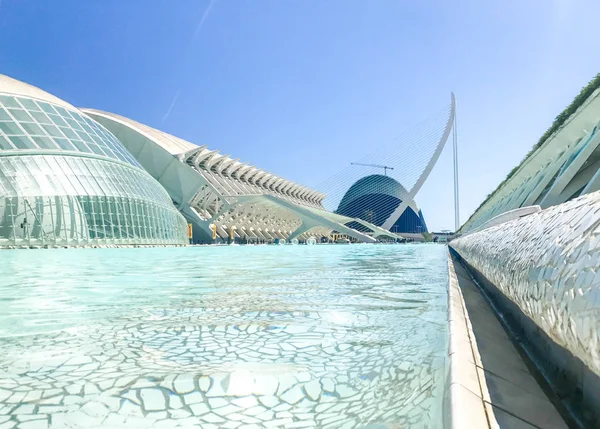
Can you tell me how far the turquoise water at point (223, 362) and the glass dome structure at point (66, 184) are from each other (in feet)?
60.7

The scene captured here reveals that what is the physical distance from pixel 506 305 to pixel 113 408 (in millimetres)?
2886

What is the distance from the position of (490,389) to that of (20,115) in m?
27.9

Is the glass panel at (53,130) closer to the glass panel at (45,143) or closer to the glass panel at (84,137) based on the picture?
the glass panel at (45,143)

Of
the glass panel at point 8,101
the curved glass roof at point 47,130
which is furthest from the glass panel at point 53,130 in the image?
the glass panel at point 8,101

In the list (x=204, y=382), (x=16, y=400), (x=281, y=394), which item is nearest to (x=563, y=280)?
(x=281, y=394)

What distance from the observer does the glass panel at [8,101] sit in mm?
24314

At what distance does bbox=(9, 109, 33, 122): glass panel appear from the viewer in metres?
23.9

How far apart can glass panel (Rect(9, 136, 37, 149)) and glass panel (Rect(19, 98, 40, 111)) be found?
3322 mm

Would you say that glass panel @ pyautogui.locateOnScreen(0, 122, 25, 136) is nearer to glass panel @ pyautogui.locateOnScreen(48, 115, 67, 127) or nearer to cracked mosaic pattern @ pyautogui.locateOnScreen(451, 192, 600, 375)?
glass panel @ pyautogui.locateOnScreen(48, 115, 67, 127)

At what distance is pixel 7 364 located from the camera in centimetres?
236

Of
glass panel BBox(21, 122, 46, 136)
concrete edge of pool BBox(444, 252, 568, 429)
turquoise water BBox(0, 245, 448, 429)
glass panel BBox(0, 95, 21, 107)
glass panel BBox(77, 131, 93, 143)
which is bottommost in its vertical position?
turquoise water BBox(0, 245, 448, 429)

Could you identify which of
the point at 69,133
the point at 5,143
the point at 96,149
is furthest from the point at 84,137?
the point at 5,143

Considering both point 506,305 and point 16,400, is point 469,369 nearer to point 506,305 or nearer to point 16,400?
point 16,400

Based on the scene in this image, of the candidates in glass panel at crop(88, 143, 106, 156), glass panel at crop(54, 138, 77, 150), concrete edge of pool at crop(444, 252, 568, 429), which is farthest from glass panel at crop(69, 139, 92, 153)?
concrete edge of pool at crop(444, 252, 568, 429)
